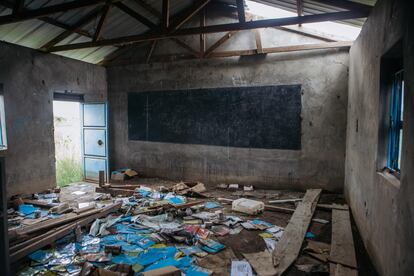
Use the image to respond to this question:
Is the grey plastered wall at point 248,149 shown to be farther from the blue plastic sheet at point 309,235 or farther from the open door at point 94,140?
the blue plastic sheet at point 309,235

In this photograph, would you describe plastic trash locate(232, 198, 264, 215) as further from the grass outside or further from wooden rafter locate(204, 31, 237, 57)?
the grass outside

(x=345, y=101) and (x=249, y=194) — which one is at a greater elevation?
(x=345, y=101)

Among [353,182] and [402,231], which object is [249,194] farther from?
[402,231]

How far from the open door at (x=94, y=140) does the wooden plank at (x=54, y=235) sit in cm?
305

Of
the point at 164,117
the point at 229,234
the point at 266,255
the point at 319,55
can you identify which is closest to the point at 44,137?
the point at 164,117

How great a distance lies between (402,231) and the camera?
2.12 m

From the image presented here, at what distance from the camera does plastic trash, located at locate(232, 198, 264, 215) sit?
15.8ft

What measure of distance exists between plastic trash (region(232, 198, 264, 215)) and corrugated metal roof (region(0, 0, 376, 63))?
3.85 meters

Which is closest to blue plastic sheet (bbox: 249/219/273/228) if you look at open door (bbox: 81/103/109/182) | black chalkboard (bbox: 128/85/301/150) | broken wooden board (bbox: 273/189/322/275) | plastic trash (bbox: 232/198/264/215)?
plastic trash (bbox: 232/198/264/215)

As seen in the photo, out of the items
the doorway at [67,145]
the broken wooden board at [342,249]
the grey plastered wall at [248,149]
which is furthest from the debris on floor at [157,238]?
the doorway at [67,145]

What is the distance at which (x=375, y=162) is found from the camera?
3.09 meters

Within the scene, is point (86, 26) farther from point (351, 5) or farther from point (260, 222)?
point (260, 222)

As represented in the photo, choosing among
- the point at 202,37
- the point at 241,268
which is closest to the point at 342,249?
the point at 241,268

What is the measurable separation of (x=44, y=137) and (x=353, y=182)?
7.00 meters
